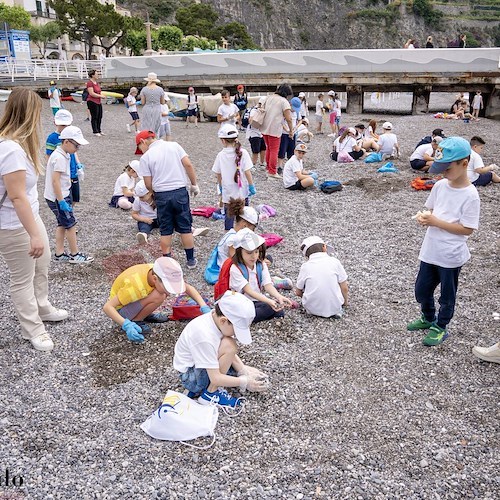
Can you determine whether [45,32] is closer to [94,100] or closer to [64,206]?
[94,100]

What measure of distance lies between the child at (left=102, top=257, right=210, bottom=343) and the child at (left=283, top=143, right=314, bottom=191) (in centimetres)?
584

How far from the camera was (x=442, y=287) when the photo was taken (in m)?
4.20

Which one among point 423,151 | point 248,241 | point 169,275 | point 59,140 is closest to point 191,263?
point 248,241

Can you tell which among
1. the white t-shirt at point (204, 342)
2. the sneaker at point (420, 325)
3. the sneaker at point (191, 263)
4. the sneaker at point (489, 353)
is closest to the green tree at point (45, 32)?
the sneaker at point (191, 263)

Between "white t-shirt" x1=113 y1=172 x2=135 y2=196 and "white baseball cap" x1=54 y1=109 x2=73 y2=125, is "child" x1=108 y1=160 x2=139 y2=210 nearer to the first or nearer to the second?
"white t-shirt" x1=113 y1=172 x2=135 y2=196

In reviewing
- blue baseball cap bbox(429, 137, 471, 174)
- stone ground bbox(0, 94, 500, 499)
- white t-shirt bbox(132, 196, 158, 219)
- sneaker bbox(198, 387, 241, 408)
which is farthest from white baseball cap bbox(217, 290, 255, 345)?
white t-shirt bbox(132, 196, 158, 219)

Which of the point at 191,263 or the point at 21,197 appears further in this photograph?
the point at 191,263

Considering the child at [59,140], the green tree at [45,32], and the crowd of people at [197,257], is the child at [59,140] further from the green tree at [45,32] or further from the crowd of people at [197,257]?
the green tree at [45,32]

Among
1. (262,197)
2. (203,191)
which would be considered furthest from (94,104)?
(262,197)

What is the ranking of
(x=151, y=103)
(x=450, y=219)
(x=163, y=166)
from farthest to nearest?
(x=151, y=103), (x=163, y=166), (x=450, y=219)

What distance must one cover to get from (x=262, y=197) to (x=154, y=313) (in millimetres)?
5069

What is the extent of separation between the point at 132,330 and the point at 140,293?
0.33m

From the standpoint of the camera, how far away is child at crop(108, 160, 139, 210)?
8570mm

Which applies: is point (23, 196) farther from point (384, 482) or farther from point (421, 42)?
point (421, 42)
